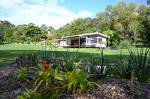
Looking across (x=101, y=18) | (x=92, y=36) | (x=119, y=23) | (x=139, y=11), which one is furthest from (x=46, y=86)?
(x=101, y=18)

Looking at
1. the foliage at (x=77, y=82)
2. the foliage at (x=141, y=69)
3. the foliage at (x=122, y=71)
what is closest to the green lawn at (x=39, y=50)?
the foliage at (x=122, y=71)

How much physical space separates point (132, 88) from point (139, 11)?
83.1m

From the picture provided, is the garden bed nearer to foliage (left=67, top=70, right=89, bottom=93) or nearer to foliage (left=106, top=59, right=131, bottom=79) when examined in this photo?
foliage (left=67, top=70, right=89, bottom=93)

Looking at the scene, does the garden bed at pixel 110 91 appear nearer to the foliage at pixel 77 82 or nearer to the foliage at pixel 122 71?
the foliage at pixel 77 82

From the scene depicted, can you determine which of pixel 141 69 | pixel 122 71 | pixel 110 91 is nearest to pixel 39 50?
pixel 122 71

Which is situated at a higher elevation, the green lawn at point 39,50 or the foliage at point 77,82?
the foliage at point 77,82

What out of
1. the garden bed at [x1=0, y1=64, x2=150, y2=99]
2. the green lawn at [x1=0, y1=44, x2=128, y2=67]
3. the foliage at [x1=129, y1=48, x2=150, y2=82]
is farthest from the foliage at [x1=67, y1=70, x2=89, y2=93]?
the green lawn at [x1=0, y1=44, x2=128, y2=67]

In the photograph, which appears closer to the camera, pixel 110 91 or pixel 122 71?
pixel 110 91

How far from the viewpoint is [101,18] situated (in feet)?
306

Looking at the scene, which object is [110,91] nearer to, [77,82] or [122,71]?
[77,82]

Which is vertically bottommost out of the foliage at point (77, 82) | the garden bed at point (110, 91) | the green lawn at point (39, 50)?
the green lawn at point (39, 50)

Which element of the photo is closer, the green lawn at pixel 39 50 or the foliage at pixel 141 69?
the foliage at pixel 141 69

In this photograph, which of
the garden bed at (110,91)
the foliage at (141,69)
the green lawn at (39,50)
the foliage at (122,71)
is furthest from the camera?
the green lawn at (39,50)

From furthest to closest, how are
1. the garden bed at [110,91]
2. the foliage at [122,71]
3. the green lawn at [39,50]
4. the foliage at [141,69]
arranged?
the green lawn at [39,50] → the foliage at [122,71] → the foliage at [141,69] → the garden bed at [110,91]
